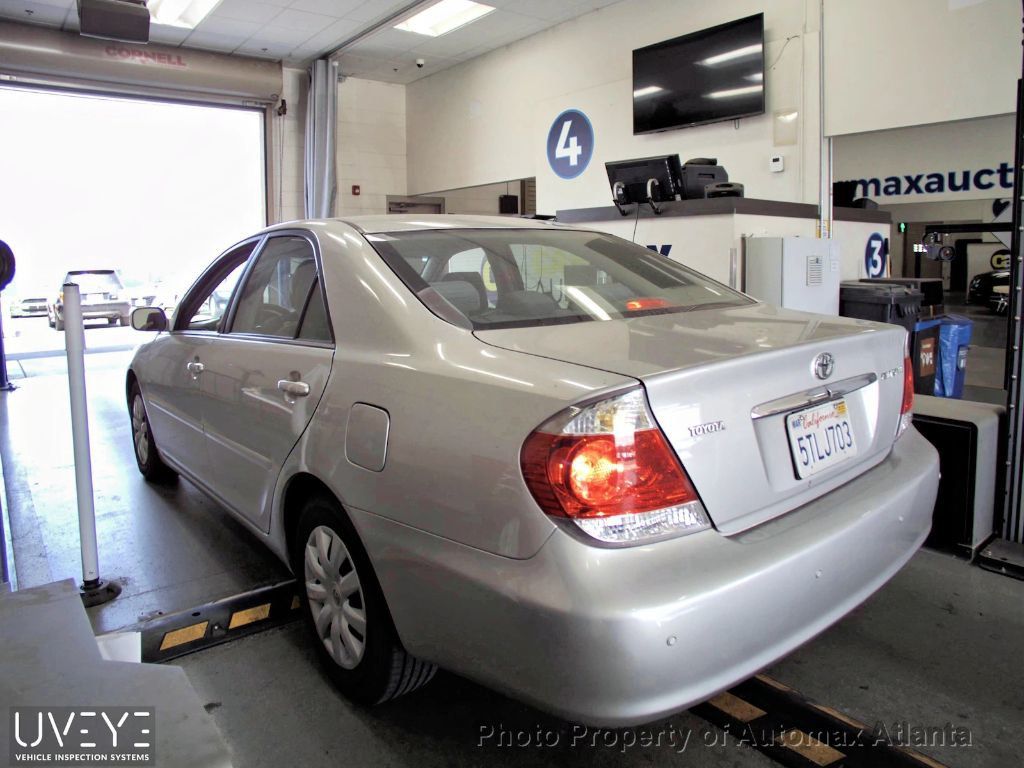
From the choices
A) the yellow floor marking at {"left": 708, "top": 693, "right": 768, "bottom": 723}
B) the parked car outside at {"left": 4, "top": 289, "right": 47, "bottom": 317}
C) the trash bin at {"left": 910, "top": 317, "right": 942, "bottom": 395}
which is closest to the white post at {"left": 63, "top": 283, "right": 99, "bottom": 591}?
the yellow floor marking at {"left": 708, "top": 693, "right": 768, "bottom": 723}

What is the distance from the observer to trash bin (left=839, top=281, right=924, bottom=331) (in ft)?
15.0

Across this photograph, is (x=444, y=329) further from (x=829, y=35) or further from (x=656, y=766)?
(x=829, y=35)

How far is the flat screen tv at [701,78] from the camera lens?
639 centimetres

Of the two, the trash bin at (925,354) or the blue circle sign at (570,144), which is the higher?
the blue circle sign at (570,144)

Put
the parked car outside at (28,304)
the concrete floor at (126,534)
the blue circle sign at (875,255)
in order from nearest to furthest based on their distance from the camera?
the concrete floor at (126,534) < the blue circle sign at (875,255) < the parked car outside at (28,304)

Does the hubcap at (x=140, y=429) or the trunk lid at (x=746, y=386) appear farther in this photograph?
the hubcap at (x=140, y=429)

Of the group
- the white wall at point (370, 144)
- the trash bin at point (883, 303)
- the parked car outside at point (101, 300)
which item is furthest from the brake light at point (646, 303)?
the parked car outside at point (101, 300)

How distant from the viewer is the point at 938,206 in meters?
11.5

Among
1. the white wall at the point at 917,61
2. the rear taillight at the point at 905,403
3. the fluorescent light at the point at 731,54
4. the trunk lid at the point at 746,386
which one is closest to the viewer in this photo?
the trunk lid at the point at 746,386

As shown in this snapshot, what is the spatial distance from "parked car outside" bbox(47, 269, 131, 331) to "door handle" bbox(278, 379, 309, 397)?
9597 millimetres

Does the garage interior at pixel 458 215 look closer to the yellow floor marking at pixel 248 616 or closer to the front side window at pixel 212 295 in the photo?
the yellow floor marking at pixel 248 616

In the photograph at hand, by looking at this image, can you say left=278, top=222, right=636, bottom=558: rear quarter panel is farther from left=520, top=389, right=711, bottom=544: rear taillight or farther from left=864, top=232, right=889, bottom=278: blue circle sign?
left=864, top=232, right=889, bottom=278: blue circle sign

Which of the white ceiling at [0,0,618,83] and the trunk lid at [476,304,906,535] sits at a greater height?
the white ceiling at [0,0,618,83]

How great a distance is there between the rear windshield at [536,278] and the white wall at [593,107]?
442 cm
